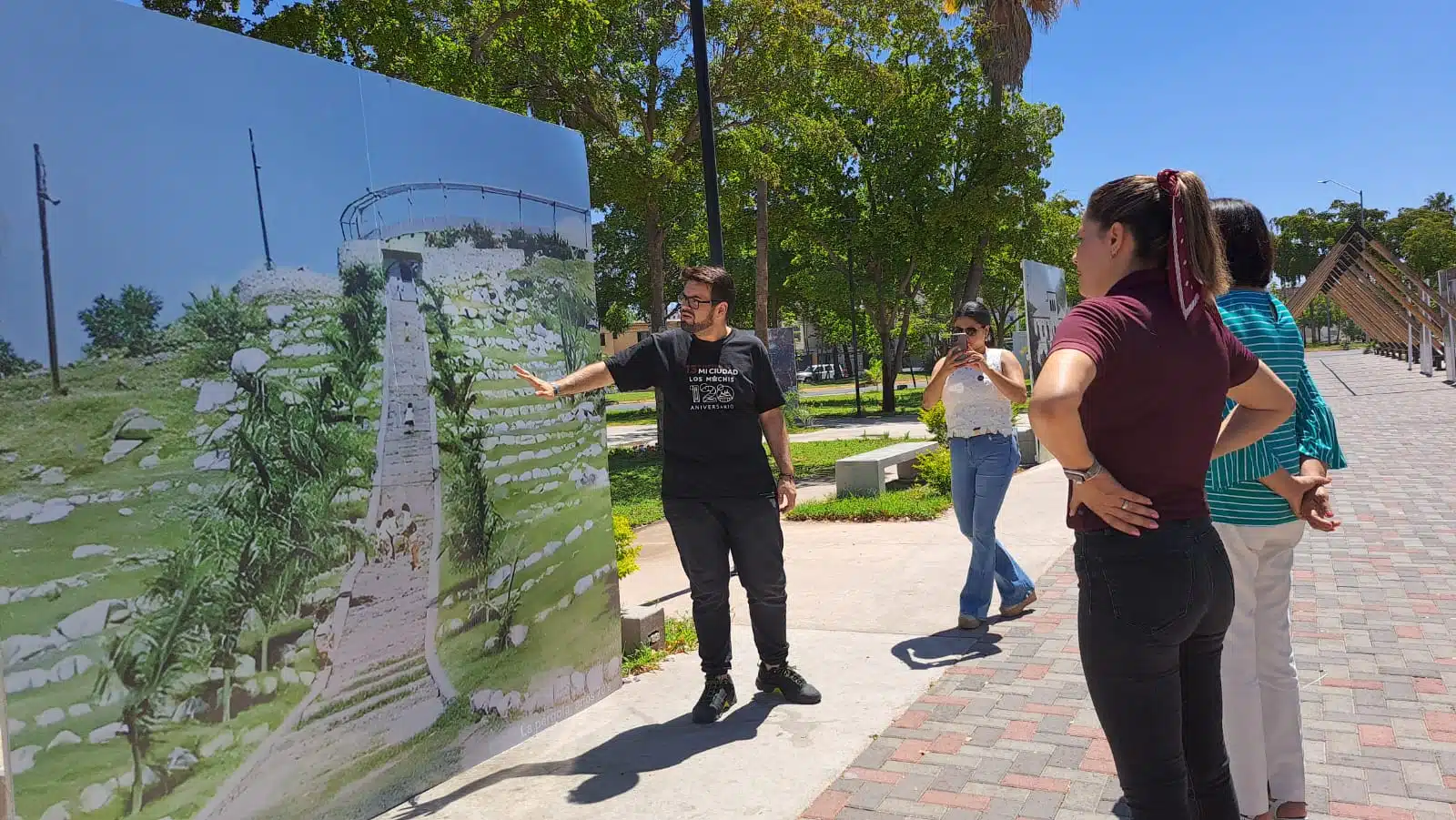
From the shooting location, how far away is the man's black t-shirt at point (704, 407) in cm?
440

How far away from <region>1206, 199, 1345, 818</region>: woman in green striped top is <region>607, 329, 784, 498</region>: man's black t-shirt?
194 centimetres

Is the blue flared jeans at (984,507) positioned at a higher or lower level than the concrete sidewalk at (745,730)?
higher

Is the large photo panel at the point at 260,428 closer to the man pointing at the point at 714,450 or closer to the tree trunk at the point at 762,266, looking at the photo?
the man pointing at the point at 714,450

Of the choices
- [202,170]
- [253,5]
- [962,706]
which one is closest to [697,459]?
[962,706]

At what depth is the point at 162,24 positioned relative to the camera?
292 centimetres

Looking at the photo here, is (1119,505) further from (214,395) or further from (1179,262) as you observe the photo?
(214,395)

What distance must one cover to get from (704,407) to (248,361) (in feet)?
6.10

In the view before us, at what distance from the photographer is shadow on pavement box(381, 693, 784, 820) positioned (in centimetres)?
378

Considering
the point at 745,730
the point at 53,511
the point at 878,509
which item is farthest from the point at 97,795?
the point at 878,509

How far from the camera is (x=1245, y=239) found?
301cm

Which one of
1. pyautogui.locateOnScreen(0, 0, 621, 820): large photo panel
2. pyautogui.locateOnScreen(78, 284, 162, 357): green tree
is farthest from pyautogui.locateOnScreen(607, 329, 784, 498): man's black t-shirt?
pyautogui.locateOnScreen(78, 284, 162, 357): green tree

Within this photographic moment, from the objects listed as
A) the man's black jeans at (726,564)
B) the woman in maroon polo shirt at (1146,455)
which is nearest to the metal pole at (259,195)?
the man's black jeans at (726,564)

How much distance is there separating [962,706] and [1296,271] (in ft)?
299

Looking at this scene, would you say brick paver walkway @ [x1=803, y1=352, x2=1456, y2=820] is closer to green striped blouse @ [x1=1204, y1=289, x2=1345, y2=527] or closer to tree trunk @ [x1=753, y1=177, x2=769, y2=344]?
green striped blouse @ [x1=1204, y1=289, x2=1345, y2=527]
